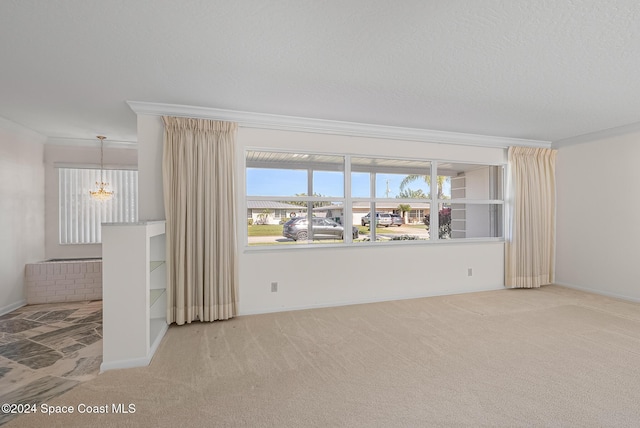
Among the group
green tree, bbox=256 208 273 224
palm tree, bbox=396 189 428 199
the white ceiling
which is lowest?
green tree, bbox=256 208 273 224

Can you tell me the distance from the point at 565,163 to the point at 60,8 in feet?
21.7

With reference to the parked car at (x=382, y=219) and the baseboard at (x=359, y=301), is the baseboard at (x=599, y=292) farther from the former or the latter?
the parked car at (x=382, y=219)

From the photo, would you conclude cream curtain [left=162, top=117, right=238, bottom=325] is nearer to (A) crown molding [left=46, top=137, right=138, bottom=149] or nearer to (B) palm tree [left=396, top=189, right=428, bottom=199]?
(A) crown molding [left=46, top=137, right=138, bottom=149]

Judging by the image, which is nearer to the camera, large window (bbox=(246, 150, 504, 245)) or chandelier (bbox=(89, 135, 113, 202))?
large window (bbox=(246, 150, 504, 245))

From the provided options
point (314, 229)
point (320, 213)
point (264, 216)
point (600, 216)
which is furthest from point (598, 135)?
point (264, 216)

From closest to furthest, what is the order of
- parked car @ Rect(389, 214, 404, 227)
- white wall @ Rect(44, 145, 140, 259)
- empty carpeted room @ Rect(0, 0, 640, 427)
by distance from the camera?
empty carpeted room @ Rect(0, 0, 640, 427), parked car @ Rect(389, 214, 404, 227), white wall @ Rect(44, 145, 140, 259)

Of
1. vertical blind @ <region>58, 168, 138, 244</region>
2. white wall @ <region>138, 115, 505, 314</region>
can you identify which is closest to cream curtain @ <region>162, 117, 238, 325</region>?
white wall @ <region>138, 115, 505, 314</region>

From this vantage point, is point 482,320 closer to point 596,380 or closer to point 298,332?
point 596,380

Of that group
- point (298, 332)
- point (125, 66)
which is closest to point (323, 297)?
point (298, 332)

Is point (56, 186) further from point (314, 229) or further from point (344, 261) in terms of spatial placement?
point (344, 261)

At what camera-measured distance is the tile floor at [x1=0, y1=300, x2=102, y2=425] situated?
2.18m

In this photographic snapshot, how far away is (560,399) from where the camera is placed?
1.99 m

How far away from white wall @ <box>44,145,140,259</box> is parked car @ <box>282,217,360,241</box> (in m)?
3.36

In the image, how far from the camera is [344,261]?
4.11 m
